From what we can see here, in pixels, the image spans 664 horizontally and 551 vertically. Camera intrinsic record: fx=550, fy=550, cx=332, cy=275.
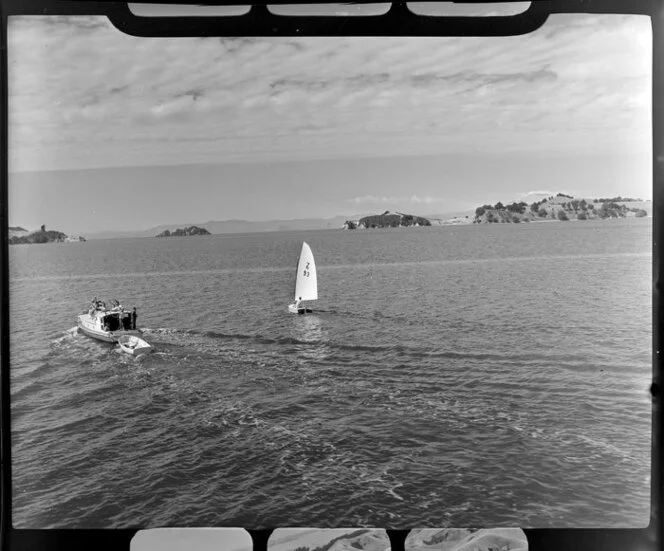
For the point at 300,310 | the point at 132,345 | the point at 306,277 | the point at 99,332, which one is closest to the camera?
the point at 132,345

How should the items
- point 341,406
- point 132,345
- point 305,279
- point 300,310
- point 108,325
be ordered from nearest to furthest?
point 341,406 < point 132,345 < point 108,325 < point 305,279 < point 300,310

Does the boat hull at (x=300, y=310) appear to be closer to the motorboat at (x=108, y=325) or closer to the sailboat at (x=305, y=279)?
the sailboat at (x=305, y=279)

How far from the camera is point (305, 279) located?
13.7 meters

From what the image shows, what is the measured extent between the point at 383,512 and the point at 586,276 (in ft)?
57.7

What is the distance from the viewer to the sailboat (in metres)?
13.2

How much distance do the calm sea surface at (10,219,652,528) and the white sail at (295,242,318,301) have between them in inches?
26.4

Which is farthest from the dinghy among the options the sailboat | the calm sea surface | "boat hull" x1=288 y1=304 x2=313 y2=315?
"boat hull" x1=288 y1=304 x2=313 y2=315

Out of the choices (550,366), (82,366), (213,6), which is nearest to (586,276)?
(550,366)

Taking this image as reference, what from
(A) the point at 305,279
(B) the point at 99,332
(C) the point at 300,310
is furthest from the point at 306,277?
(B) the point at 99,332

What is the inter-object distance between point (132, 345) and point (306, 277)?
4.63 meters

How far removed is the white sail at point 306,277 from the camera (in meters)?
13.2

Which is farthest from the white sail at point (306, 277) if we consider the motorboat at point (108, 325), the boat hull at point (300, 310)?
the motorboat at point (108, 325)

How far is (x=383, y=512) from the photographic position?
17.3 feet

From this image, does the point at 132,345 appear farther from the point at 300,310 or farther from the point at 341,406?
the point at 300,310
